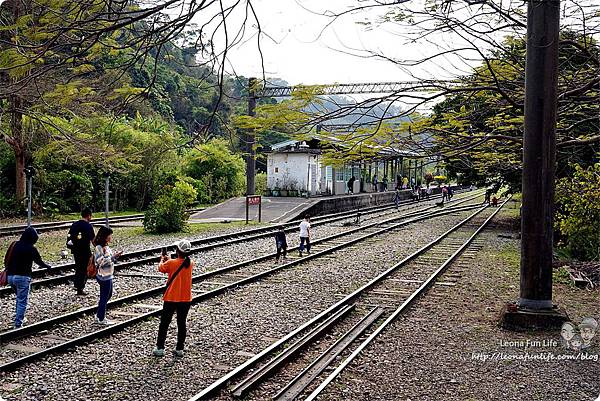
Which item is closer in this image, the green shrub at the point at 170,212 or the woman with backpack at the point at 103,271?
the woman with backpack at the point at 103,271

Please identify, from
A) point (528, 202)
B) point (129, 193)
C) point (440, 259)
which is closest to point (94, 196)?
point (129, 193)

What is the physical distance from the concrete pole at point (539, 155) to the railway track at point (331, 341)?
2.19 meters

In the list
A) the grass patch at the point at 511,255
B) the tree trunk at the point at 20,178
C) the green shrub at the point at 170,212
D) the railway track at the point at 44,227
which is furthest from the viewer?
the tree trunk at the point at 20,178

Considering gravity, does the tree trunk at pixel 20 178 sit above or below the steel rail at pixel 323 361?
above

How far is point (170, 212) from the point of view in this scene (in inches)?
899

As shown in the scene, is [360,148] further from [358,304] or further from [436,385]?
[436,385]

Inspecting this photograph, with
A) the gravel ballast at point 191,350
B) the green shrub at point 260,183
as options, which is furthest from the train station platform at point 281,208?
the gravel ballast at point 191,350

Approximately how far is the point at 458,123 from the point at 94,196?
2511 centimetres

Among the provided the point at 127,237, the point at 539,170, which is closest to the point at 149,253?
the point at 127,237

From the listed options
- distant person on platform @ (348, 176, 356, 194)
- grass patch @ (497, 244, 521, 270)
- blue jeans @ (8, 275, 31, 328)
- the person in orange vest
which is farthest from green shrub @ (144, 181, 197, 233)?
distant person on platform @ (348, 176, 356, 194)

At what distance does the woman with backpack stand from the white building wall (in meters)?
29.5

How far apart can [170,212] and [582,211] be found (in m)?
13.8

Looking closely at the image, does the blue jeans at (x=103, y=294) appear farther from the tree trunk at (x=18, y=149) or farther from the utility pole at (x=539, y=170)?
the tree trunk at (x=18, y=149)

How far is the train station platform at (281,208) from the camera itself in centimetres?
2944
